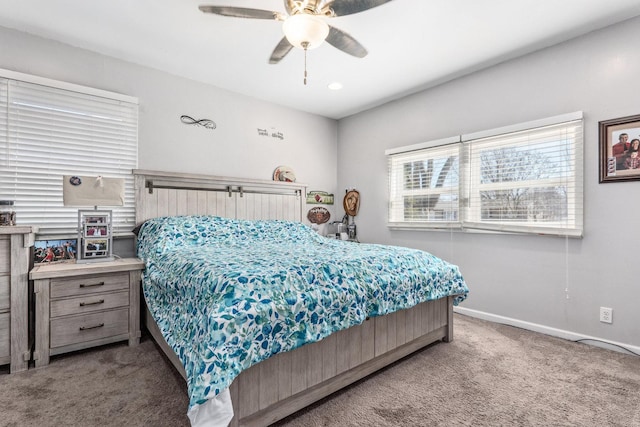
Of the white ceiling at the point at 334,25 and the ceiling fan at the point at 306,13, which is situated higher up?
the white ceiling at the point at 334,25

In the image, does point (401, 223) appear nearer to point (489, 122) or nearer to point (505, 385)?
point (489, 122)

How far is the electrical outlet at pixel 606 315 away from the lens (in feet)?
8.01

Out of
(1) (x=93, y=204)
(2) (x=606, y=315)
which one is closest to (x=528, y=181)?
(2) (x=606, y=315)

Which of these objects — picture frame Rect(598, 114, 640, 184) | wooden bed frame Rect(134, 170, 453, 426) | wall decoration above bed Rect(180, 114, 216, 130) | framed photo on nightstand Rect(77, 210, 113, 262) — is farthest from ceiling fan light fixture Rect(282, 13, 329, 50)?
picture frame Rect(598, 114, 640, 184)

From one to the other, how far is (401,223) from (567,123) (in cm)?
189

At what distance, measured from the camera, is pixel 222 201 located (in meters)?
3.51

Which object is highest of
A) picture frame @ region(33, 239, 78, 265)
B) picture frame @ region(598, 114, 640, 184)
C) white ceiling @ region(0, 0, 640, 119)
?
white ceiling @ region(0, 0, 640, 119)

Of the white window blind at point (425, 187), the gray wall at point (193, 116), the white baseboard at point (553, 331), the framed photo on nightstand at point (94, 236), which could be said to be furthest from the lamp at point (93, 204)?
the white baseboard at point (553, 331)

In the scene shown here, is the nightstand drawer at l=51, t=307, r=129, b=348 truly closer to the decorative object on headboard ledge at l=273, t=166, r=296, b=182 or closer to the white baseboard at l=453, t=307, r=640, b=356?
the decorative object on headboard ledge at l=273, t=166, r=296, b=182

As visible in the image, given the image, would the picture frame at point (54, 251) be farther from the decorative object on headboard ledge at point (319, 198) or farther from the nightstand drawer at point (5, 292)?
the decorative object on headboard ledge at point (319, 198)

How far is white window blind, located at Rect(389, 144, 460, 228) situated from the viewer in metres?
3.46

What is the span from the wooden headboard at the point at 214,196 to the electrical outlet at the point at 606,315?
3.09m

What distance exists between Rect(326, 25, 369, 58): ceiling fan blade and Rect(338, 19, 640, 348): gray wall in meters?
1.68

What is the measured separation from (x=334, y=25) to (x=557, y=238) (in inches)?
101
